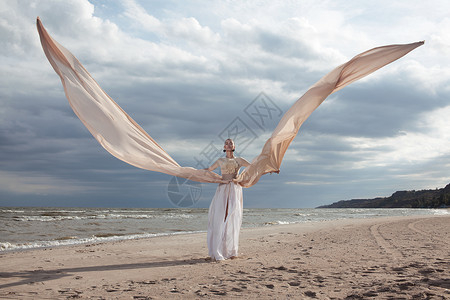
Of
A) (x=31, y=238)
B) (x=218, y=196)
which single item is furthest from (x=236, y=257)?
(x=31, y=238)

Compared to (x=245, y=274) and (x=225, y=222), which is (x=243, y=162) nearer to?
(x=225, y=222)

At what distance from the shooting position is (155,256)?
24.9ft

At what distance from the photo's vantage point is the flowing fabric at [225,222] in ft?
22.2

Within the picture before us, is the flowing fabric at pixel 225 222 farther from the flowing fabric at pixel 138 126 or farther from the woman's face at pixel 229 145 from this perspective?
the woman's face at pixel 229 145

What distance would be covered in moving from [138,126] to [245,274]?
3558 mm

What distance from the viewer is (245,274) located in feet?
17.0

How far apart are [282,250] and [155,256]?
2.78 meters

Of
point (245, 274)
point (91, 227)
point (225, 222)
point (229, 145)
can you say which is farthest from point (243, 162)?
point (91, 227)

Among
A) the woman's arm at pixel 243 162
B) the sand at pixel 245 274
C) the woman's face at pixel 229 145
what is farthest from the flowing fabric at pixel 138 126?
the sand at pixel 245 274

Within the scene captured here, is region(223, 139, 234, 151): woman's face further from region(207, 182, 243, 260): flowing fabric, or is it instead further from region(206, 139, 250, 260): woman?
region(207, 182, 243, 260): flowing fabric

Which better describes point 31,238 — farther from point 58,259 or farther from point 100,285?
point 100,285

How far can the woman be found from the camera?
676cm

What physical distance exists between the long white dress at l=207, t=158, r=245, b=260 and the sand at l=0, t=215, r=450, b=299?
12.8 inches

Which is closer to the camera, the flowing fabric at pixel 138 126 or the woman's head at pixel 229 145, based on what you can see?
the flowing fabric at pixel 138 126
